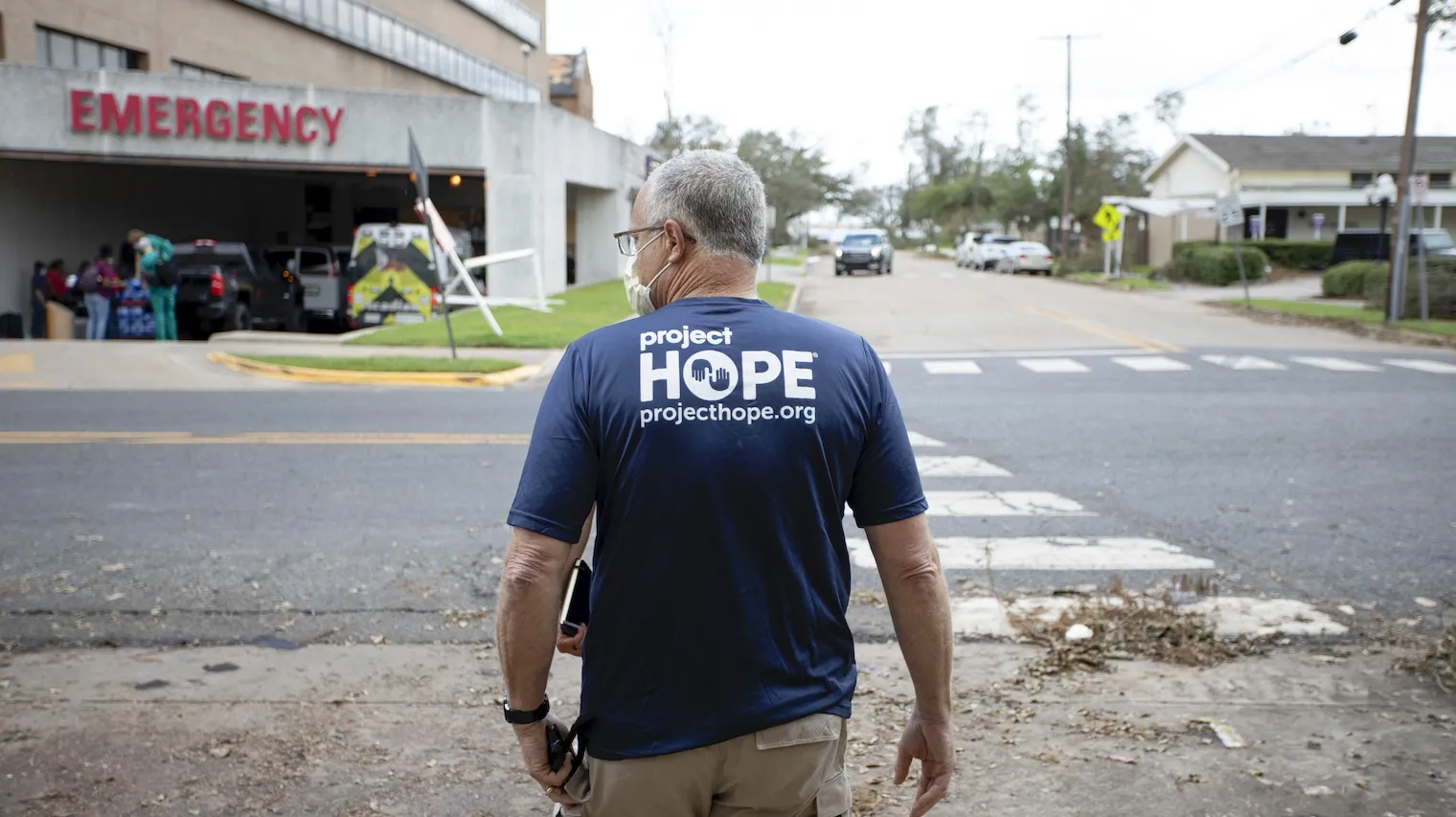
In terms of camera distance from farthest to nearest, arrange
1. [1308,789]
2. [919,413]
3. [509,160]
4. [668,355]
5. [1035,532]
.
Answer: [509,160], [919,413], [1035,532], [1308,789], [668,355]

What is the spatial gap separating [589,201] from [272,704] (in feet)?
103

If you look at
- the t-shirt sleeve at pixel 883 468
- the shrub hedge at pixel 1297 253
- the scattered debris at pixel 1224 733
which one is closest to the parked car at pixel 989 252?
the shrub hedge at pixel 1297 253

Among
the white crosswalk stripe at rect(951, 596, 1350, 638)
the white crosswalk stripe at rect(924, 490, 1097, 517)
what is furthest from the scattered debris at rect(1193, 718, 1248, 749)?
the white crosswalk stripe at rect(924, 490, 1097, 517)

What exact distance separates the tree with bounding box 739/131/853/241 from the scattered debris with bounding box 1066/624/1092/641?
4570cm

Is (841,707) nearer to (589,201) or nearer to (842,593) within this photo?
(842,593)

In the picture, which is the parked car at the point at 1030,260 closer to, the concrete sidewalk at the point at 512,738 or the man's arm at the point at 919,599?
the concrete sidewalk at the point at 512,738

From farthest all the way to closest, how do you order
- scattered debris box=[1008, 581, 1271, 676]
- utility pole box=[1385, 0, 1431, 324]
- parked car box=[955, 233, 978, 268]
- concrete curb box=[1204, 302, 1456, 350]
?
parked car box=[955, 233, 978, 268]
utility pole box=[1385, 0, 1431, 324]
concrete curb box=[1204, 302, 1456, 350]
scattered debris box=[1008, 581, 1271, 676]

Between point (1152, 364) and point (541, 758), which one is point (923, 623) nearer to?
point (541, 758)

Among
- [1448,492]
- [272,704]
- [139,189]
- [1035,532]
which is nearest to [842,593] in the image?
[272,704]

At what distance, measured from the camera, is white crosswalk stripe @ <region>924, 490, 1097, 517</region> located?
855 cm

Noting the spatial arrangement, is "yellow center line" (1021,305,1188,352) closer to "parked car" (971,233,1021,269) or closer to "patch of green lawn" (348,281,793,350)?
"patch of green lawn" (348,281,793,350)

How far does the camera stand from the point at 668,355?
2.37m

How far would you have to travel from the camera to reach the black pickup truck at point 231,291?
22.1 metres

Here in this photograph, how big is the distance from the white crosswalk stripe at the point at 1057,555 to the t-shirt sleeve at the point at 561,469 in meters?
4.97
